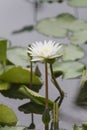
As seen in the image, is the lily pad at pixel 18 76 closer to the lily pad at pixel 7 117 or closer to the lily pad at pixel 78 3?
the lily pad at pixel 7 117

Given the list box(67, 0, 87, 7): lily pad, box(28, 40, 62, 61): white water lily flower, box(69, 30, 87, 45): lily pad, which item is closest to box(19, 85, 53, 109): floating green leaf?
box(28, 40, 62, 61): white water lily flower

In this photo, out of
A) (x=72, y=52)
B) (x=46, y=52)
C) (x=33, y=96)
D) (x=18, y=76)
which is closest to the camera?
(x=46, y=52)

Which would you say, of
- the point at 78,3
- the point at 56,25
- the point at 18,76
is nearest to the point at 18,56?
the point at 18,76

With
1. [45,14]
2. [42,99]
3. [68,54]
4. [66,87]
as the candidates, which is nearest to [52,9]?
[45,14]

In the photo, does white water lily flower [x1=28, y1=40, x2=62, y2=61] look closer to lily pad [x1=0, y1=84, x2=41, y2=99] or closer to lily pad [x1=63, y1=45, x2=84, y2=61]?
lily pad [x1=0, y1=84, x2=41, y2=99]

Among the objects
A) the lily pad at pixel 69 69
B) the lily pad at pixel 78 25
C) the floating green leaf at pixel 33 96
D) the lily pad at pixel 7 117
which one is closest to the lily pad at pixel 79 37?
the lily pad at pixel 78 25

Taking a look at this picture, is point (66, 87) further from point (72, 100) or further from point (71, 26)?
point (71, 26)

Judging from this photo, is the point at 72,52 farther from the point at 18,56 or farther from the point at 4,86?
the point at 4,86
